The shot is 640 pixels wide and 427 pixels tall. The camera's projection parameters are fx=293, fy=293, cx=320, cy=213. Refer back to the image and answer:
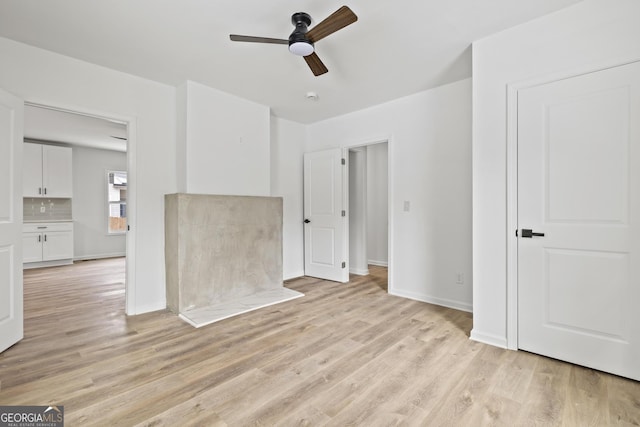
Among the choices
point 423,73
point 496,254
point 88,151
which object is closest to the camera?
point 496,254

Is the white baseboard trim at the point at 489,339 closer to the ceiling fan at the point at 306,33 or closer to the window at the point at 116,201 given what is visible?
the ceiling fan at the point at 306,33

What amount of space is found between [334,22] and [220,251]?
2.72 meters

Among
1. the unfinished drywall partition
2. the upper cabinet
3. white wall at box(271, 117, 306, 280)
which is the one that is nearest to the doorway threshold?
the unfinished drywall partition

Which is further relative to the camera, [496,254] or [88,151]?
[88,151]

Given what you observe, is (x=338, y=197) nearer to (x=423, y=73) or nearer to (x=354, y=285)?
(x=354, y=285)

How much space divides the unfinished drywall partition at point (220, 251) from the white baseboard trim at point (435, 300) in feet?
5.32

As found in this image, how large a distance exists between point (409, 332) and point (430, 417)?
115 centimetres

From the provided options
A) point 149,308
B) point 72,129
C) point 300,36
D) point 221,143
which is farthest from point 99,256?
point 300,36

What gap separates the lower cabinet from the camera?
229 inches

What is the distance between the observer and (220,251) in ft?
11.8

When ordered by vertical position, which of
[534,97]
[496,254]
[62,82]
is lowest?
[496,254]

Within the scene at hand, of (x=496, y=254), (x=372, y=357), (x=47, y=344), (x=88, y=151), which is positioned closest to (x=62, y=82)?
(x=47, y=344)

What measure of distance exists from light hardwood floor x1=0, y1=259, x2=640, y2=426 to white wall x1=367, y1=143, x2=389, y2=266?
2.82m

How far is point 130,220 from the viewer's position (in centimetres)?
323
